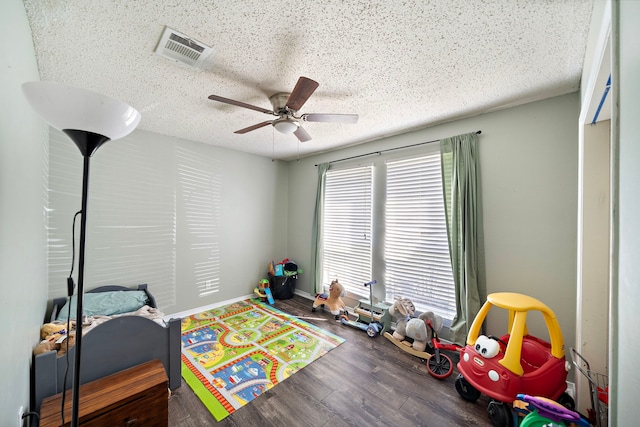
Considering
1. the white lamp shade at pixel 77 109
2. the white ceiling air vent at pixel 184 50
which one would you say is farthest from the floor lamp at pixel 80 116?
the white ceiling air vent at pixel 184 50

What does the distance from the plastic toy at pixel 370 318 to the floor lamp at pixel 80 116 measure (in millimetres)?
2521

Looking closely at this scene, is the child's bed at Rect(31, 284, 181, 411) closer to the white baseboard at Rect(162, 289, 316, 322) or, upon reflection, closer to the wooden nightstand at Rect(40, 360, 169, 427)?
the wooden nightstand at Rect(40, 360, 169, 427)

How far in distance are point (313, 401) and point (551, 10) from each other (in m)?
2.80

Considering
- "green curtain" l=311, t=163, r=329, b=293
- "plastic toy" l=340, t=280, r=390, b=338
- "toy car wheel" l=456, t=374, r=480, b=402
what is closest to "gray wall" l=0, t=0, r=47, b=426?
"toy car wheel" l=456, t=374, r=480, b=402

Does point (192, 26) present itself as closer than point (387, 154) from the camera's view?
Yes

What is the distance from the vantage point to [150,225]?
2.95m

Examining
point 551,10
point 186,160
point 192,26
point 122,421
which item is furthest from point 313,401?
Result: point 186,160

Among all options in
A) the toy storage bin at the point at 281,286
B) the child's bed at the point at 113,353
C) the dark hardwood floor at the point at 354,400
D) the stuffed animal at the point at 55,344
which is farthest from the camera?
the toy storage bin at the point at 281,286

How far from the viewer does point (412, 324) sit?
2.40m

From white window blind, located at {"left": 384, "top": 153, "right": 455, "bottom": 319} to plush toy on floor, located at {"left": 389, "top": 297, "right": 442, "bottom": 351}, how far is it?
20cm

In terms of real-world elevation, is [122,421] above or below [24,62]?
below

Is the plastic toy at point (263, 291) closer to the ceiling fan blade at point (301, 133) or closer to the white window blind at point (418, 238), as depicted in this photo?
the white window blind at point (418, 238)

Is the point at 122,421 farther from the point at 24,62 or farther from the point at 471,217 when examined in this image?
the point at 471,217
